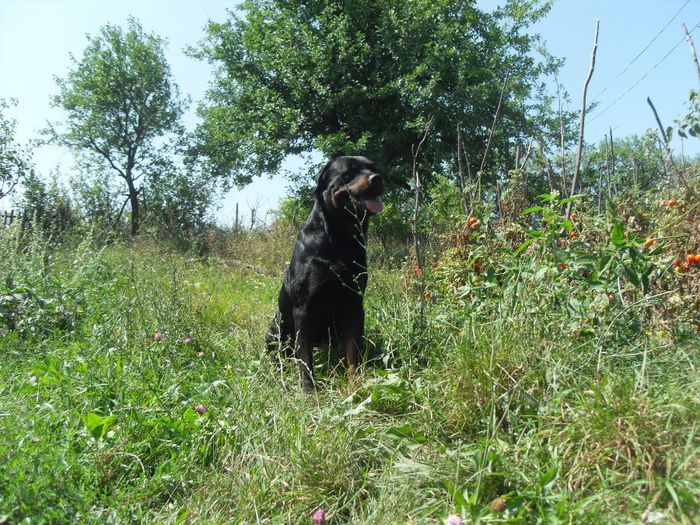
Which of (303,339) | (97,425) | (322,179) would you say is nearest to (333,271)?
(303,339)

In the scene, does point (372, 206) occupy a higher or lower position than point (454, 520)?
higher

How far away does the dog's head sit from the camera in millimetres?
3309

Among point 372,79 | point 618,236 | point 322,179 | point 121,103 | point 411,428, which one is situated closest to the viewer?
point 618,236

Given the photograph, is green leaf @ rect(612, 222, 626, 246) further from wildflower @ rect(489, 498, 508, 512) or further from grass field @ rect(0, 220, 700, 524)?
wildflower @ rect(489, 498, 508, 512)

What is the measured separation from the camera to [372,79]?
456 inches

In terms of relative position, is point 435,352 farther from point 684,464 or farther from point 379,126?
point 379,126

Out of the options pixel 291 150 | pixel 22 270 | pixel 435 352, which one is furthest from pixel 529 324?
pixel 291 150

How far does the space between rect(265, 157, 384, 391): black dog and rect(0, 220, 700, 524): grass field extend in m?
0.28

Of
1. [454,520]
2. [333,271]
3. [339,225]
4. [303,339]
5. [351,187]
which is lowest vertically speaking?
[454,520]

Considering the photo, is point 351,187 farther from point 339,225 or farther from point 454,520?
point 454,520

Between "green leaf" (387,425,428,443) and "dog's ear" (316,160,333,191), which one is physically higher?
"dog's ear" (316,160,333,191)

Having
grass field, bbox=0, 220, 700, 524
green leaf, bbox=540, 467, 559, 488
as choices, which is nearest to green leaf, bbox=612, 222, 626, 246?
grass field, bbox=0, 220, 700, 524

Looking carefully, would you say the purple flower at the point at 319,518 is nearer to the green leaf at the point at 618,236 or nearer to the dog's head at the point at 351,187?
the green leaf at the point at 618,236

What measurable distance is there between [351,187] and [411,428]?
1.80 metres
